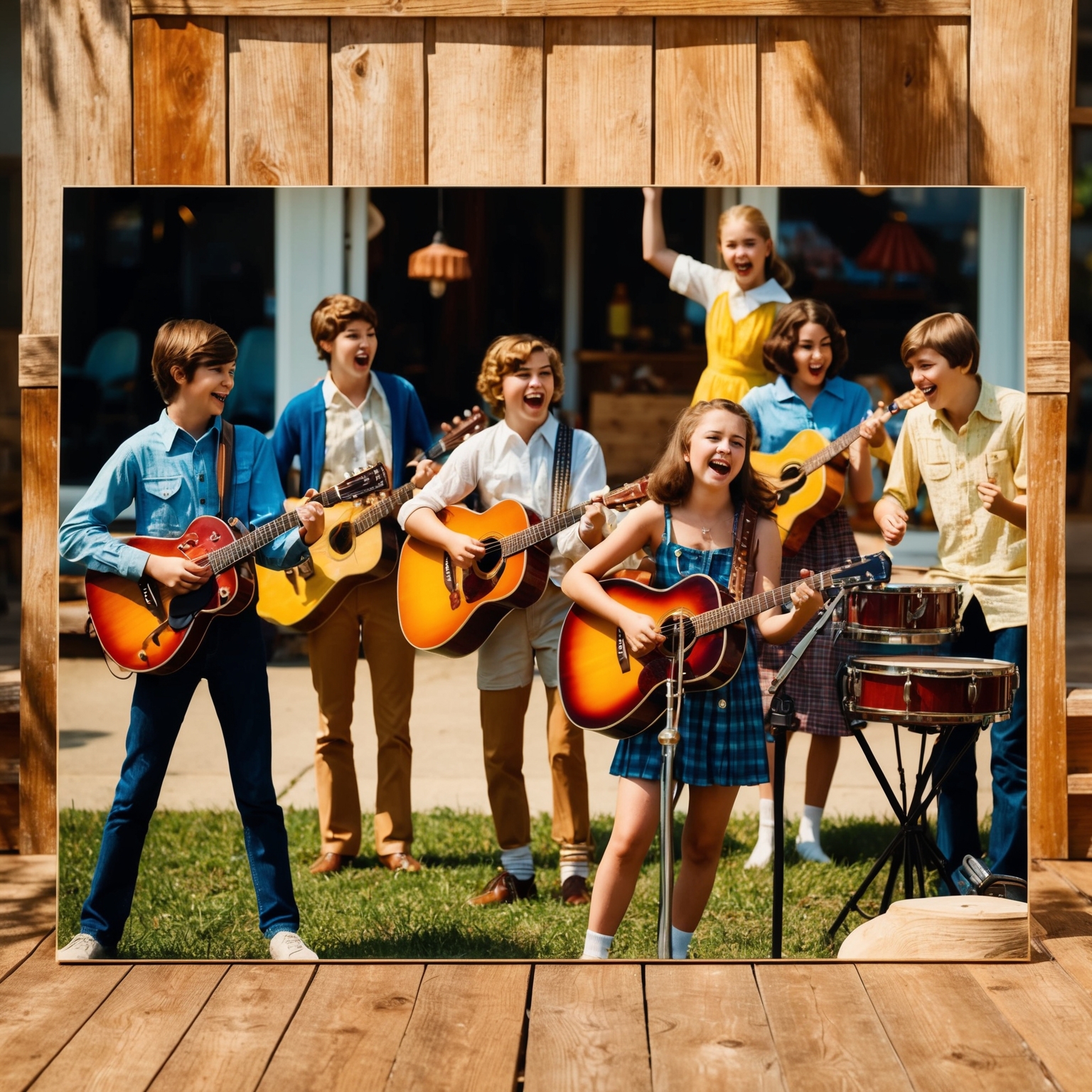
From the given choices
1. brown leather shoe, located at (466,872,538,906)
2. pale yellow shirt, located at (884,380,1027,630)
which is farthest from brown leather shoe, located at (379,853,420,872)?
pale yellow shirt, located at (884,380,1027,630)

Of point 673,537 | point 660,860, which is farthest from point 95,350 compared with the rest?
point 660,860

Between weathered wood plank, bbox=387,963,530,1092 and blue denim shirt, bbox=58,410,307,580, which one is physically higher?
blue denim shirt, bbox=58,410,307,580

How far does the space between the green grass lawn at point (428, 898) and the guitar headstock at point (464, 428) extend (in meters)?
1.01

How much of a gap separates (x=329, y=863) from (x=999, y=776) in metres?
1.86

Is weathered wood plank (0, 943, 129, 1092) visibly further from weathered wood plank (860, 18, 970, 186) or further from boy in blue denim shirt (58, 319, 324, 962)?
weathered wood plank (860, 18, 970, 186)

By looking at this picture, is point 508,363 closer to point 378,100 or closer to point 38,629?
point 378,100

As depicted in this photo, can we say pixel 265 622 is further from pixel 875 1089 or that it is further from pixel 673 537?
pixel 875 1089

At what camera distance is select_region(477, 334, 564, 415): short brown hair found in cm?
385

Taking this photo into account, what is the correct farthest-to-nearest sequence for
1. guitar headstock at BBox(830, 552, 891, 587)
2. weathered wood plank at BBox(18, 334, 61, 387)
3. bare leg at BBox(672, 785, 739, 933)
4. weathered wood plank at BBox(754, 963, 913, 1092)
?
1. weathered wood plank at BBox(18, 334, 61, 387)
2. bare leg at BBox(672, 785, 739, 933)
3. guitar headstock at BBox(830, 552, 891, 587)
4. weathered wood plank at BBox(754, 963, 913, 1092)

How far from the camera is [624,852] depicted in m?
3.74

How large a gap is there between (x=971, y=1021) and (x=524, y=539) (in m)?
1.60

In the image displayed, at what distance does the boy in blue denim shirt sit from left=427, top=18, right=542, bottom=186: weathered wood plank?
0.93 metres

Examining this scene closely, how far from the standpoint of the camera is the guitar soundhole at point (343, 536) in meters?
3.87

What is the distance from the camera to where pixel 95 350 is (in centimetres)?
390
